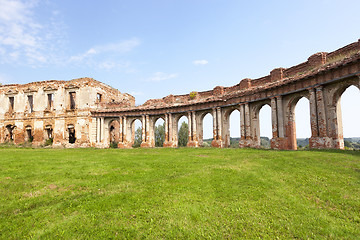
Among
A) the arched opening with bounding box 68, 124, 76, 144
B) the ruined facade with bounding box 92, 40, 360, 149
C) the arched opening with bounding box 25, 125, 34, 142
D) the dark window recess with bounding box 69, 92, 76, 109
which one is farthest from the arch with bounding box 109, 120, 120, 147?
the arched opening with bounding box 25, 125, 34, 142

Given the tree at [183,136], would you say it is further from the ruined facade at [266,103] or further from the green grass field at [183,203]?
the green grass field at [183,203]

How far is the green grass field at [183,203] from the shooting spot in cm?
464

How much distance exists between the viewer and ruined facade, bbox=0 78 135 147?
30.3 m

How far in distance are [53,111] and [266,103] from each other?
30409mm

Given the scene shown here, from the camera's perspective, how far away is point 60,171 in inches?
360

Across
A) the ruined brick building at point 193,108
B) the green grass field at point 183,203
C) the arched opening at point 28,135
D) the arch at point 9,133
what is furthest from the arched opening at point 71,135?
the green grass field at point 183,203

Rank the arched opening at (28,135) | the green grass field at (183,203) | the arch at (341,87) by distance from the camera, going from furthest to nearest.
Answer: the arched opening at (28,135) < the arch at (341,87) < the green grass field at (183,203)

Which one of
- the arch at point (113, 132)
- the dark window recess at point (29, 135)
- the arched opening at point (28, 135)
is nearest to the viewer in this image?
the arched opening at point (28, 135)

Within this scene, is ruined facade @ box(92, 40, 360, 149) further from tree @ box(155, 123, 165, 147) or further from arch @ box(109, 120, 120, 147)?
tree @ box(155, 123, 165, 147)

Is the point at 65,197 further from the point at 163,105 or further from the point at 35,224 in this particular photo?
the point at 163,105

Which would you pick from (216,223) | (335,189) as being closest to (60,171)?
(216,223)

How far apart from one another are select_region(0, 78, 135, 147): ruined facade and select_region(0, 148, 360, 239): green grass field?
22.2 meters

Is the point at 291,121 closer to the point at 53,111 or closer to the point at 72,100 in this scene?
the point at 72,100

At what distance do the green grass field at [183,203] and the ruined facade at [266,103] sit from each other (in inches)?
310
